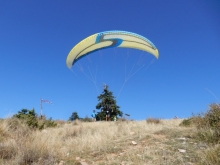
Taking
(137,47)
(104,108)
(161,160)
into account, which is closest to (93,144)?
(161,160)

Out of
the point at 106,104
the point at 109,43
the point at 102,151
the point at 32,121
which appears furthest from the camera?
the point at 106,104

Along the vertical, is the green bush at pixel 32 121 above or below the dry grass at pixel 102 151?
above

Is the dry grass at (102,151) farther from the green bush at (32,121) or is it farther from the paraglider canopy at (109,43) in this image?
the paraglider canopy at (109,43)

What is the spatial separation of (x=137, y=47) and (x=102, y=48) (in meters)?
2.40

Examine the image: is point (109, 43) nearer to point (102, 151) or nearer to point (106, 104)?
point (102, 151)

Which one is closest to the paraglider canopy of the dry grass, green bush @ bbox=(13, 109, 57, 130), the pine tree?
green bush @ bbox=(13, 109, 57, 130)

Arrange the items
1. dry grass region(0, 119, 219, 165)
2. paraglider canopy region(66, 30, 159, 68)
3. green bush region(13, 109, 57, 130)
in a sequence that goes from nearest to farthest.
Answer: dry grass region(0, 119, 219, 165) → green bush region(13, 109, 57, 130) → paraglider canopy region(66, 30, 159, 68)

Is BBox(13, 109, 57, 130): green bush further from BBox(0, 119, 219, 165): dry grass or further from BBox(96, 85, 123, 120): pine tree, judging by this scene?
BBox(96, 85, 123, 120): pine tree

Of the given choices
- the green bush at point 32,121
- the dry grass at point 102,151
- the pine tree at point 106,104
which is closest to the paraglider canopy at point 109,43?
the green bush at point 32,121

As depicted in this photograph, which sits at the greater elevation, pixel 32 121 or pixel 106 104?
pixel 106 104

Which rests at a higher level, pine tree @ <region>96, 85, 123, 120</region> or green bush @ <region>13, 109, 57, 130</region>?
pine tree @ <region>96, 85, 123, 120</region>

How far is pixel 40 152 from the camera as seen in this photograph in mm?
6156

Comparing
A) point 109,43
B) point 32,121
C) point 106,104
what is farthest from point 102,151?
point 106,104

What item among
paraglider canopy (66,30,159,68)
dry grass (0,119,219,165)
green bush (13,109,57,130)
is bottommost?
dry grass (0,119,219,165)
